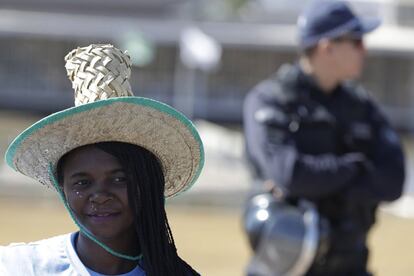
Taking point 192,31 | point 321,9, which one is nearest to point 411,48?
point 192,31

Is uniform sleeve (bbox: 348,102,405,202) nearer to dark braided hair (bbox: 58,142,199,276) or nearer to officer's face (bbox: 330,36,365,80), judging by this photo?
Result: officer's face (bbox: 330,36,365,80)

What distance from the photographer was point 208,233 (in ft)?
48.1

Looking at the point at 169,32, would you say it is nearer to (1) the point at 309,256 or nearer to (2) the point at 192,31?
(2) the point at 192,31

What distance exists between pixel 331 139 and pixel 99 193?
221 centimetres

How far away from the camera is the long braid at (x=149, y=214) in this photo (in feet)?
7.93

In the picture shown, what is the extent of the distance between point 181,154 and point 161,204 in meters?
0.16

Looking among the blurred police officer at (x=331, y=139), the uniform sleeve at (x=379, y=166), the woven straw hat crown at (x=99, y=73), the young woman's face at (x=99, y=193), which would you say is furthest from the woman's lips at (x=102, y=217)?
the uniform sleeve at (x=379, y=166)

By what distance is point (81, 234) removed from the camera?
2518 mm

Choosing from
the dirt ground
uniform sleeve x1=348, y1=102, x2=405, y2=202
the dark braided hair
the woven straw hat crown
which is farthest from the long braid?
the dirt ground

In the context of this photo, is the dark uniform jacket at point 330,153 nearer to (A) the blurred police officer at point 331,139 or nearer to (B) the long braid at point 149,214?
(A) the blurred police officer at point 331,139

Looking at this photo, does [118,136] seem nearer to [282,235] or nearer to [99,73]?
[99,73]

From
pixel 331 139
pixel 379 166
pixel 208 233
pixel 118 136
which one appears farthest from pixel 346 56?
pixel 208 233

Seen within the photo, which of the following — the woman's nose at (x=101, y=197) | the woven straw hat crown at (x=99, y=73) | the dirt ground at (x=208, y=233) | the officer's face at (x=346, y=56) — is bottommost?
the dirt ground at (x=208, y=233)

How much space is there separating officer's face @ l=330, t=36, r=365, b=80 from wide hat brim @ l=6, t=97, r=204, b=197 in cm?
195
